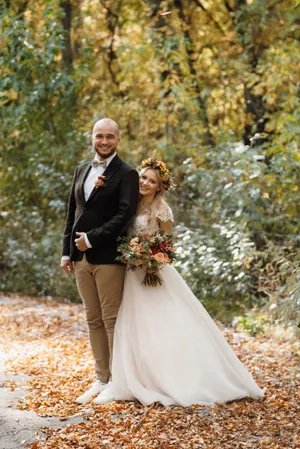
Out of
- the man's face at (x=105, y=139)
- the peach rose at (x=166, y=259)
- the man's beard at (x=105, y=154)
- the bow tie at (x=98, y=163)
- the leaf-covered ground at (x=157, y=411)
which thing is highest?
the man's face at (x=105, y=139)

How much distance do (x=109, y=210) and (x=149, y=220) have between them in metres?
0.32

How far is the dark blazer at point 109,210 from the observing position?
481cm

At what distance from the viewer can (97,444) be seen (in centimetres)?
406

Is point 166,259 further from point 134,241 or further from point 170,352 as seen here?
point 170,352

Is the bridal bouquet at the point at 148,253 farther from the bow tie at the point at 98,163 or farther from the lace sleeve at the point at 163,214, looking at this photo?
the bow tie at the point at 98,163

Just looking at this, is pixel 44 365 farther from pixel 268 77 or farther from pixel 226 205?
pixel 268 77

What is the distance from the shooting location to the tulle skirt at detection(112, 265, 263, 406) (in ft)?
15.9

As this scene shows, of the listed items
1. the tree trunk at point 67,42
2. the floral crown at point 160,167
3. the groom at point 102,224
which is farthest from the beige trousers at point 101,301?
the tree trunk at point 67,42

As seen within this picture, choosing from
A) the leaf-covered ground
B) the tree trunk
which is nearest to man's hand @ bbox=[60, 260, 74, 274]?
the leaf-covered ground

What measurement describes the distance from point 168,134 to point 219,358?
7.48 meters

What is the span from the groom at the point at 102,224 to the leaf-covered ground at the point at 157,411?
0.39m

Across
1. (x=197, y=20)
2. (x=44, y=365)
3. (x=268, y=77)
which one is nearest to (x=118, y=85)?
(x=197, y=20)

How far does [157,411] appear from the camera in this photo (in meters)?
4.57

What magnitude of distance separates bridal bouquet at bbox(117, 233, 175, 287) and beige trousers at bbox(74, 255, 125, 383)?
16 centimetres
